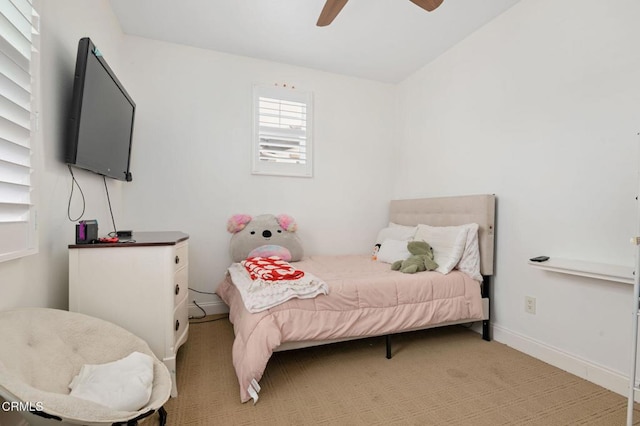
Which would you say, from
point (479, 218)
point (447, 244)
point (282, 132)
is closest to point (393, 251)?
point (447, 244)

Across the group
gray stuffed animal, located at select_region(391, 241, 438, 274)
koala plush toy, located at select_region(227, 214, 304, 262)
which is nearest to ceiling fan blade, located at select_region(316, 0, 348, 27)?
koala plush toy, located at select_region(227, 214, 304, 262)

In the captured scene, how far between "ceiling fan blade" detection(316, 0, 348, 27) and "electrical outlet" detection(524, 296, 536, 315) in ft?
Result: 7.89

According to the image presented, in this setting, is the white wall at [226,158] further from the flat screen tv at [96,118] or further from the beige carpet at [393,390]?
the beige carpet at [393,390]

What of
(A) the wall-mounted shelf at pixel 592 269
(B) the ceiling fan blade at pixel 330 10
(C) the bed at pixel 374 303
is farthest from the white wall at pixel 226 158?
(A) the wall-mounted shelf at pixel 592 269

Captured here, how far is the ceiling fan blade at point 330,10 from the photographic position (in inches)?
71.4

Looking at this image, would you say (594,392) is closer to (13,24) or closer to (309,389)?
(309,389)

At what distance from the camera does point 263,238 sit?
9.21 ft

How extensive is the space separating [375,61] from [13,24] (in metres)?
2.83

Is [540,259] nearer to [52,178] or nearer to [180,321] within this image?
[180,321]

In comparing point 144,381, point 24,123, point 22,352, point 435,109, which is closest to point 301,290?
point 144,381

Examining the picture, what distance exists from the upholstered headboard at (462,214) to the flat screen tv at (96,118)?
2679mm

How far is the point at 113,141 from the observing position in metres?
2.01

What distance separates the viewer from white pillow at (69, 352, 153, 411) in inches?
42.5

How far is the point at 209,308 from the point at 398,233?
80.8 inches
